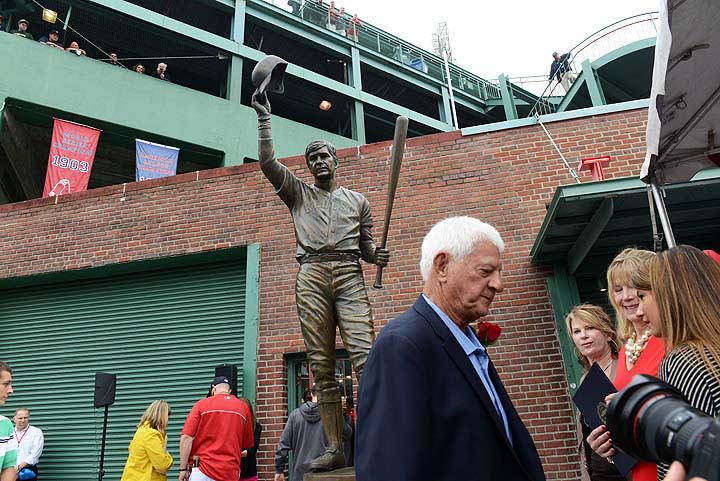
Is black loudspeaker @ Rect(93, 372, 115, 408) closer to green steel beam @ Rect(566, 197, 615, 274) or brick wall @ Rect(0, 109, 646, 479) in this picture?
brick wall @ Rect(0, 109, 646, 479)

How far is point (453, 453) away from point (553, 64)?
55.9 ft

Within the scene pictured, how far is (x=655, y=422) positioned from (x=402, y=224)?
702cm

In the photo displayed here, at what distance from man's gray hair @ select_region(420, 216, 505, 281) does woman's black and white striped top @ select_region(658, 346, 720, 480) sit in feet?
2.02

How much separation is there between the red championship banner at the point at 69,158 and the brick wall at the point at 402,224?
5.26 ft

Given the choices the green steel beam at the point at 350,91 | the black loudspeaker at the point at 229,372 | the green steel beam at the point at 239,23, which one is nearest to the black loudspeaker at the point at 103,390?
the black loudspeaker at the point at 229,372

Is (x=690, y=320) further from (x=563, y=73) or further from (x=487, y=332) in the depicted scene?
(x=563, y=73)

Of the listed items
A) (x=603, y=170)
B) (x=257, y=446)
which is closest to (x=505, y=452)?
(x=257, y=446)

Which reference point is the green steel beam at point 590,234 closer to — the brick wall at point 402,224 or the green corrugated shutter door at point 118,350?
the brick wall at point 402,224

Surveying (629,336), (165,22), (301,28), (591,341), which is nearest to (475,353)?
(629,336)

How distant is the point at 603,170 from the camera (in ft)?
25.1

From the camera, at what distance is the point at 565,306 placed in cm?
701

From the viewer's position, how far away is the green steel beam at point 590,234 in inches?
231

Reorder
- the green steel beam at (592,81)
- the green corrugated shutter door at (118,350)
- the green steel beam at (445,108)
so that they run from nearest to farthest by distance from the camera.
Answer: the green corrugated shutter door at (118,350) < the green steel beam at (592,81) < the green steel beam at (445,108)

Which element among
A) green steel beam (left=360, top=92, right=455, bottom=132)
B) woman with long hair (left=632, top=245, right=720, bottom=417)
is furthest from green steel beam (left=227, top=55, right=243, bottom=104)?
woman with long hair (left=632, top=245, right=720, bottom=417)
